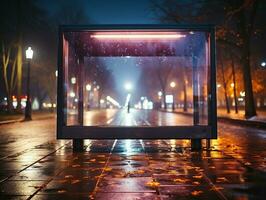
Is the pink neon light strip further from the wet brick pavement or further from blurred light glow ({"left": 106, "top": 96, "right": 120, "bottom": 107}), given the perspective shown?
blurred light glow ({"left": 106, "top": 96, "right": 120, "bottom": 107})

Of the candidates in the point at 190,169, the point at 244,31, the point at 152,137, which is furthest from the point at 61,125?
the point at 244,31

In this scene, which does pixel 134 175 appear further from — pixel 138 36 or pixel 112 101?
pixel 112 101

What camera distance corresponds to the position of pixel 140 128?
1412cm

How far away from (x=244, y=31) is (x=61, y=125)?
27.1 meters

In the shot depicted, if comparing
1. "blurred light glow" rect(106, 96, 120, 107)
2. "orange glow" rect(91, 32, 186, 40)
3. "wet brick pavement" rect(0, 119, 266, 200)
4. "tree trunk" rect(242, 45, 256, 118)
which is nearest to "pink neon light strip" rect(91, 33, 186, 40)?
"orange glow" rect(91, 32, 186, 40)

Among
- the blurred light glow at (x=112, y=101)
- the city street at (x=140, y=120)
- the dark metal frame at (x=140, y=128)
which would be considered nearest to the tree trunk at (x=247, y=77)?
the city street at (x=140, y=120)

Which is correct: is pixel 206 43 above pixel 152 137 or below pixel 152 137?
above

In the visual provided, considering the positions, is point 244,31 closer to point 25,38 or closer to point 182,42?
point 182,42

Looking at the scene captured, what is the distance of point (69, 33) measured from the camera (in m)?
14.3

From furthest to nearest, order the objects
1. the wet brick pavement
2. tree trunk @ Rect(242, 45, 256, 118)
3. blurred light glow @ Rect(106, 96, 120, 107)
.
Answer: blurred light glow @ Rect(106, 96, 120, 107) → tree trunk @ Rect(242, 45, 256, 118) → the wet brick pavement

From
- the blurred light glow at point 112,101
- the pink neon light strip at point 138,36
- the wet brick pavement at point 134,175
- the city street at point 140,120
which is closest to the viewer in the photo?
the wet brick pavement at point 134,175

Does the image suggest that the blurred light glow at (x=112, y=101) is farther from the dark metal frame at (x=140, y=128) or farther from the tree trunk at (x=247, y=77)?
the dark metal frame at (x=140, y=128)

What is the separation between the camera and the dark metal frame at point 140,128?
45.1 feet

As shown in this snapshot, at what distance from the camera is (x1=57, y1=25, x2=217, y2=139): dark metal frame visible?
13.8 metres
